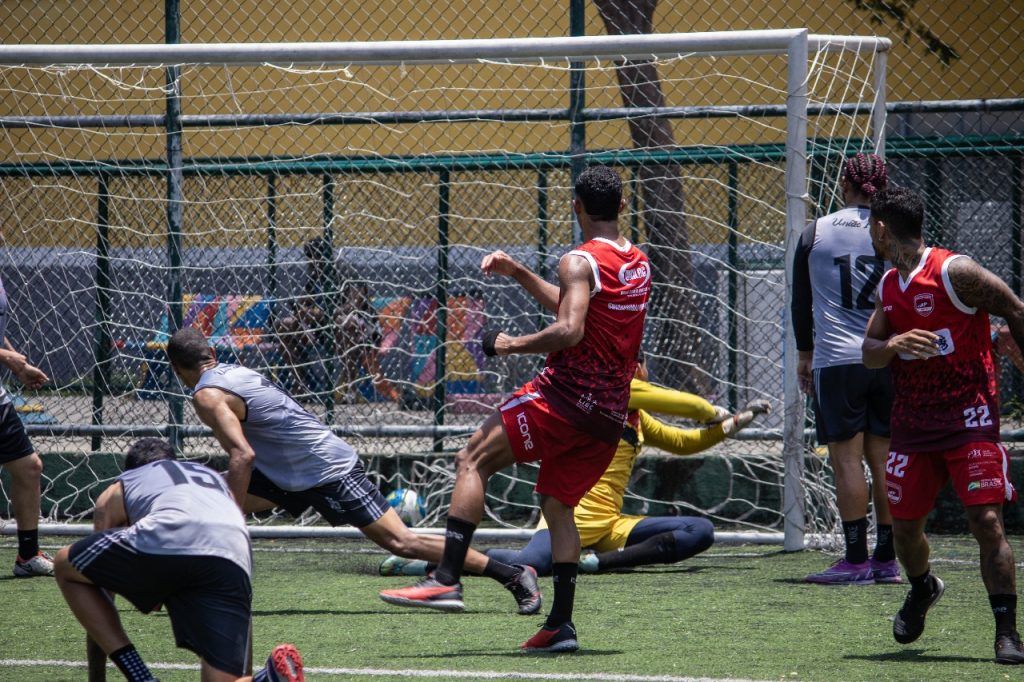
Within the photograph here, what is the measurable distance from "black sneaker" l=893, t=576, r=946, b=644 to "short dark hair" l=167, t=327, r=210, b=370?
10.7 feet

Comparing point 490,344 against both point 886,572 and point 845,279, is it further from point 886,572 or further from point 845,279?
point 886,572

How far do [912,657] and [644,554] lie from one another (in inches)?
90.9

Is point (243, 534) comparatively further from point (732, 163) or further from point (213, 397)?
point (732, 163)

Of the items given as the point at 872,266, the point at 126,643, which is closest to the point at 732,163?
the point at 872,266

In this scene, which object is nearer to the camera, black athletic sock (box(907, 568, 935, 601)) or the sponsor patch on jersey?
the sponsor patch on jersey

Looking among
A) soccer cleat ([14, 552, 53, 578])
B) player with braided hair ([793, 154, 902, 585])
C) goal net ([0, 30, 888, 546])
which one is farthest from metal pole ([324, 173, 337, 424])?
player with braided hair ([793, 154, 902, 585])

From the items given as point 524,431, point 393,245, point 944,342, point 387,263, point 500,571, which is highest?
point 393,245

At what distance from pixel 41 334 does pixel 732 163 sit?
16.9ft

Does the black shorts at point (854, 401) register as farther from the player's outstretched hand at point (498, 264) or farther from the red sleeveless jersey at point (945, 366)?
the player's outstretched hand at point (498, 264)

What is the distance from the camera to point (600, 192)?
559 centimetres

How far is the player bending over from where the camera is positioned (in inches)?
245

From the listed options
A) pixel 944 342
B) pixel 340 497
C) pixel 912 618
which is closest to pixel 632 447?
pixel 340 497

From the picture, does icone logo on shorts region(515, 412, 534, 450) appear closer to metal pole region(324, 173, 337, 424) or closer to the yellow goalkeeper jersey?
the yellow goalkeeper jersey

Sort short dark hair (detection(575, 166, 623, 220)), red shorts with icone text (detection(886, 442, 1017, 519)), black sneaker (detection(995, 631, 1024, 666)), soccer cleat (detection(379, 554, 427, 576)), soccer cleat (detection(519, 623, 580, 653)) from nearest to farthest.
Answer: black sneaker (detection(995, 631, 1024, 666)) < red shorts with icone text (detection(886, 442, 1017, 519)) < soccer cleat (detection(519, 623, 580, 653)) < short dark hair (detection(575, 166, 623, 220)) < soccer cleat (detection(379, 554, 427, 576))
